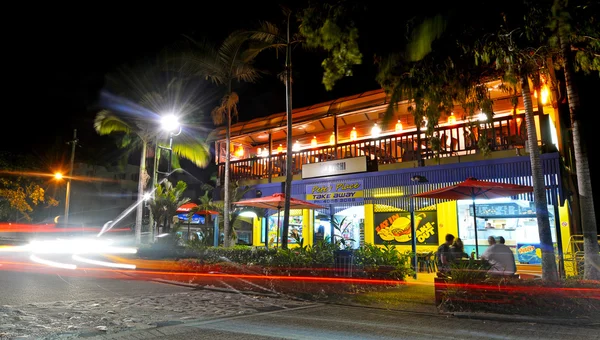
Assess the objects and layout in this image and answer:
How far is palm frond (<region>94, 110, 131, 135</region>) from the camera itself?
20.5m

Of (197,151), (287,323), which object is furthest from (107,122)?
(287,323)

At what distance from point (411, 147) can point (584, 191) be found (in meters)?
7.33

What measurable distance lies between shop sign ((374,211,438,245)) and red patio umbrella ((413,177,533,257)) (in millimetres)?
4404

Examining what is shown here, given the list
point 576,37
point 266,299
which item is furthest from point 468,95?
point 266,299

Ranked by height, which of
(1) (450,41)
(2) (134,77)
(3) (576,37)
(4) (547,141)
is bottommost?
(4) (547,141)

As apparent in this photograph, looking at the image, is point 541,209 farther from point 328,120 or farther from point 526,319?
point 328,120

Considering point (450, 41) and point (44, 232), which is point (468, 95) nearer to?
point (450, 41)

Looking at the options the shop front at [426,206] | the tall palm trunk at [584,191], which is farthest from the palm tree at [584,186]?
the shop front at [426,206]

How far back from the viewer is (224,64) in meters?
13.7

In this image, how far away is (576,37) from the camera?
701cm

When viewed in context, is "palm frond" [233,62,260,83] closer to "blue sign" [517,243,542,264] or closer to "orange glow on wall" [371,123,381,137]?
"orange glow on wall" [371,123,381,137]

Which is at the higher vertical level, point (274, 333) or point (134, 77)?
point (134, 77)

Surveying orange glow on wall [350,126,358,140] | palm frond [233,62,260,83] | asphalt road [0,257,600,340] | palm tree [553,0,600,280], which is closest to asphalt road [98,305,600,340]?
asphalt road [0,257,600,340]

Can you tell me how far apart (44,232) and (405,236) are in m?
23.7
